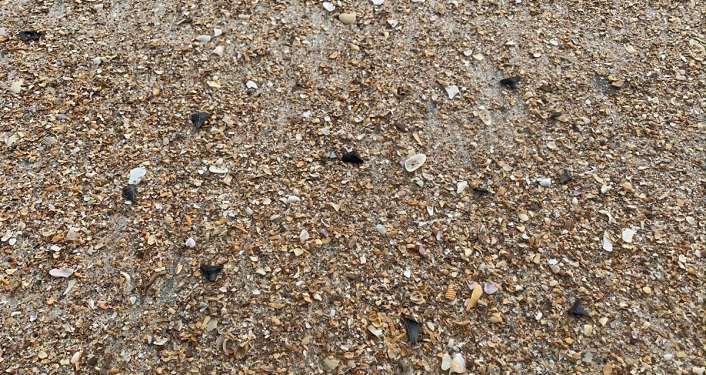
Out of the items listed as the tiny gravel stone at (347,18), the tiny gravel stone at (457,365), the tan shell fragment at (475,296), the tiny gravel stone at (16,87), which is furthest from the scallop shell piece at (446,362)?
the tiny gravel stone at (16,87)

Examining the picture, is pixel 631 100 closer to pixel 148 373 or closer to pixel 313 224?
pixel 313 224

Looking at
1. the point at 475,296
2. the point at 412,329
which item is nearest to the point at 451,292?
the point at 475,296

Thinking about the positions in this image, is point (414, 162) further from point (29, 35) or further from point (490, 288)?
point (29, 35)

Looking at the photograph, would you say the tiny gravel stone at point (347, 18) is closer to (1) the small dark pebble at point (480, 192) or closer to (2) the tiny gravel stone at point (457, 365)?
(1) the small dark pebble at point (480, 192)

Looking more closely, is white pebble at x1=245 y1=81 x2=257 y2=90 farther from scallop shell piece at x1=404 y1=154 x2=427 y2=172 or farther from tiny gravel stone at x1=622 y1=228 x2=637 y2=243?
tiny gravel stone at x1=622 y1=228 x2=637 y2=243

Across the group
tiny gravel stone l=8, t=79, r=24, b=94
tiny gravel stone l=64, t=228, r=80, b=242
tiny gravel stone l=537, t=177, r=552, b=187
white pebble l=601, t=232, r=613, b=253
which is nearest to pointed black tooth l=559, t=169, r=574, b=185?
tiny gravel stone l=537, t=177, r=552, b=187
